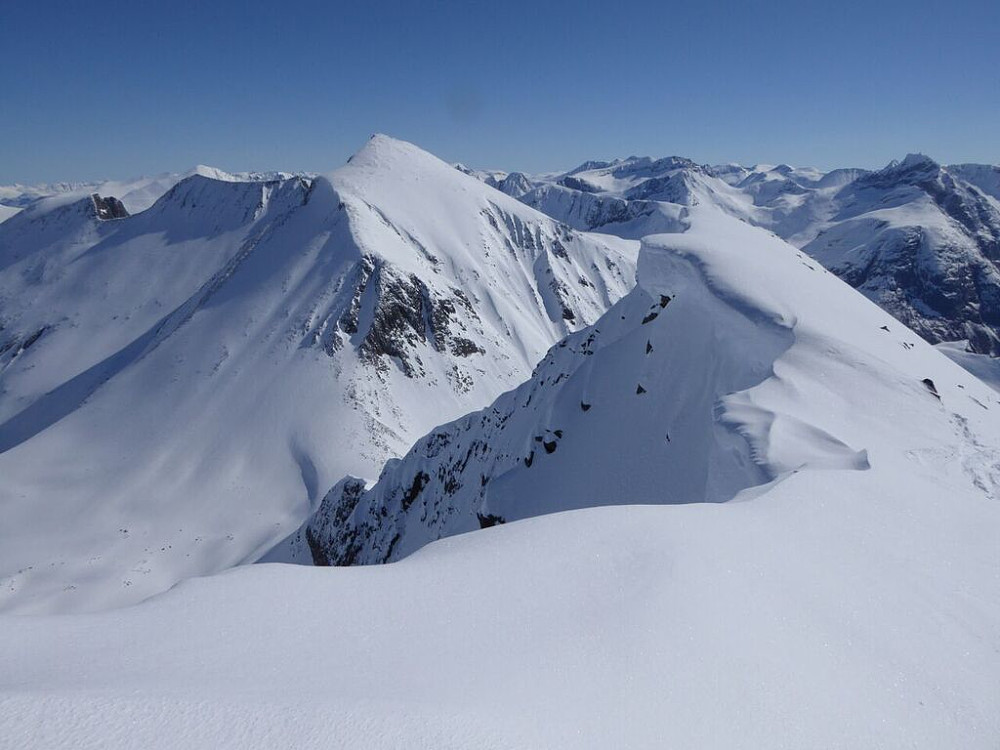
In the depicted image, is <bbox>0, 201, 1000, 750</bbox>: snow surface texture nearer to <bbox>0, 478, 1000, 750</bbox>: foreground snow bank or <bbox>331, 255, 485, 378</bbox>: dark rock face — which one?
<bbox>0, 478, 1000, 750</bbox>: foreground snow bank

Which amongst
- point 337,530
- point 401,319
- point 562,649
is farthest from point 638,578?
point 401,319

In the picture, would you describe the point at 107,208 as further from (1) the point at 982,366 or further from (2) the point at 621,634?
(1) the point at 982,366

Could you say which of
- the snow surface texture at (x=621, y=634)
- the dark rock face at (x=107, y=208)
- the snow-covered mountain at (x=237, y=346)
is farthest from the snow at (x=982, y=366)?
the dark rock face at (x=107, y=208)

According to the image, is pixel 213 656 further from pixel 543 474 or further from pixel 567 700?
pixel 543 474

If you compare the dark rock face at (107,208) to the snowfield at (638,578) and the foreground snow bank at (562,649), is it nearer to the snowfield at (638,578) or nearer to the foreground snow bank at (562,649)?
the snowfield at (638,578)

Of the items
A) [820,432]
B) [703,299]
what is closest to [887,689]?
[820,432]

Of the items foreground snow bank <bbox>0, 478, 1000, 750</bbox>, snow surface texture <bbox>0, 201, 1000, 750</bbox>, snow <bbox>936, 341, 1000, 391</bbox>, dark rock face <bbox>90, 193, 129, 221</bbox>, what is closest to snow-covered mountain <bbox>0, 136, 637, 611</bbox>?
dark rock face <bbox>90, 193, 129, 221</bbox>

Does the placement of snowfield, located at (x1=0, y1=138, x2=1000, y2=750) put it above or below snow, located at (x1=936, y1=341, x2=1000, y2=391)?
above
